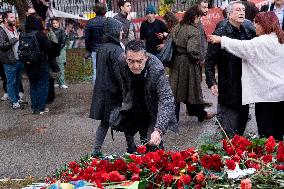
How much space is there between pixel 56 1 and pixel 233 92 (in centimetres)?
1667

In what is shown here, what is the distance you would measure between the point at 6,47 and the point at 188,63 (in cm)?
363

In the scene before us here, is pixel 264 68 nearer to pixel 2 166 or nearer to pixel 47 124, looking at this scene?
pixel 2 166

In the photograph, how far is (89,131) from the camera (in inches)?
335

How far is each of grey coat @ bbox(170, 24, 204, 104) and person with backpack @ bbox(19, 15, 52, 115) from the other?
7.86 ft

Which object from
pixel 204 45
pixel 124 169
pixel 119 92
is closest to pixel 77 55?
pixel 204 45

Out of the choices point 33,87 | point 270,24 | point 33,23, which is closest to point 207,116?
point 33,87

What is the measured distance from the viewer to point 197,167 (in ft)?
11.4

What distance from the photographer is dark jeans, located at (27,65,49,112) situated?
9516 millimetres

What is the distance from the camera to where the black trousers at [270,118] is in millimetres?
5664

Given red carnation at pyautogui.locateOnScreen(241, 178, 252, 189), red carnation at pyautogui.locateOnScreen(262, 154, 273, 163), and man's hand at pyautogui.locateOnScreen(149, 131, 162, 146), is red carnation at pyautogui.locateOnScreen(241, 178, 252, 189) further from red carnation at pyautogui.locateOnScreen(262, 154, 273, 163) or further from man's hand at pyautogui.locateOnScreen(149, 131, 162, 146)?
man's hand at pyautogui.locateOnScreen(149, 131, 162, 146)

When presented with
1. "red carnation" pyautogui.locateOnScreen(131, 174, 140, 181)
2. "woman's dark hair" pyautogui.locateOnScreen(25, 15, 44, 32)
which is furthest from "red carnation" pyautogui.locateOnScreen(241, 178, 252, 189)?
"woman's dark hair" pyautogui.locateOnScreen(25, 15, 44, 32)

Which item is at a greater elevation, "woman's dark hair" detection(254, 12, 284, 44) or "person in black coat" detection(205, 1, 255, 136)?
"woman's dark hair" detection(254, 12, 284, 44)

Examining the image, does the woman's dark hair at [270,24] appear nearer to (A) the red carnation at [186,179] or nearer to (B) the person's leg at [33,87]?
(A) the red carnation at [186,179]

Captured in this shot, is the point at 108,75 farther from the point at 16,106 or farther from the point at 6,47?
the point at 16,106
